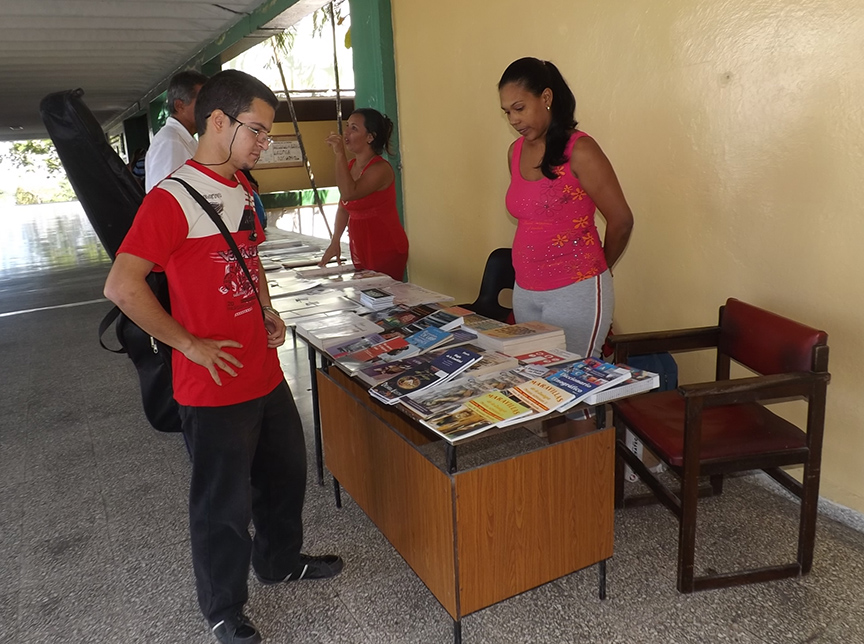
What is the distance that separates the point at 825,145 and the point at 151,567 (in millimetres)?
2509

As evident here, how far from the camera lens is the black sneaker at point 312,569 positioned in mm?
1960

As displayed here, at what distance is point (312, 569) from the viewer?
1.98 m

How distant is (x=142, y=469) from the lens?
111 inches

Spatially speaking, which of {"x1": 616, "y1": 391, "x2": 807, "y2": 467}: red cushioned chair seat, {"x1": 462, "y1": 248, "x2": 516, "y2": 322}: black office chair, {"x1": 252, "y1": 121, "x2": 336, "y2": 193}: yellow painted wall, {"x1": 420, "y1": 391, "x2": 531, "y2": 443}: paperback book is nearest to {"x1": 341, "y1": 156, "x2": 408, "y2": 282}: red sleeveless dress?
{"x1": 462, "y1": 248, "x2": 516, "y2": 322}: black office chair

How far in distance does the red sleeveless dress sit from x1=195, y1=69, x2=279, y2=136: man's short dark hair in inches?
65.8

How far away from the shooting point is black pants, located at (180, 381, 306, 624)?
1571 mm

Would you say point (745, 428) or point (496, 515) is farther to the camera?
point (745, 428)

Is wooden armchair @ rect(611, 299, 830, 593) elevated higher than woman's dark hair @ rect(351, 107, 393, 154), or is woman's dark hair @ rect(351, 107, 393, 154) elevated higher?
woman's dark hair @ rect(351, 107, 393, 154)

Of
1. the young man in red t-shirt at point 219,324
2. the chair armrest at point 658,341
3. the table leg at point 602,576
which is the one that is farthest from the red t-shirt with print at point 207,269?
the chair armrest at point 658,341

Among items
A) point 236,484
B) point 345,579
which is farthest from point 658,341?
point 236,484

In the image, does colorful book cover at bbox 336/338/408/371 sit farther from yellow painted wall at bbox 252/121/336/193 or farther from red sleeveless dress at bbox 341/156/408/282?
yellow painted wall at bbox 252/121/336/193

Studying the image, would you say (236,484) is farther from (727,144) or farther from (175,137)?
(727,144)

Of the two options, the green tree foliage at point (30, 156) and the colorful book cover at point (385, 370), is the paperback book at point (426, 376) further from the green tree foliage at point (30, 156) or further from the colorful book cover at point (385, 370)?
the green tree foliage at point (30, 156)

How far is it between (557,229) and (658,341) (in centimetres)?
→ 51
